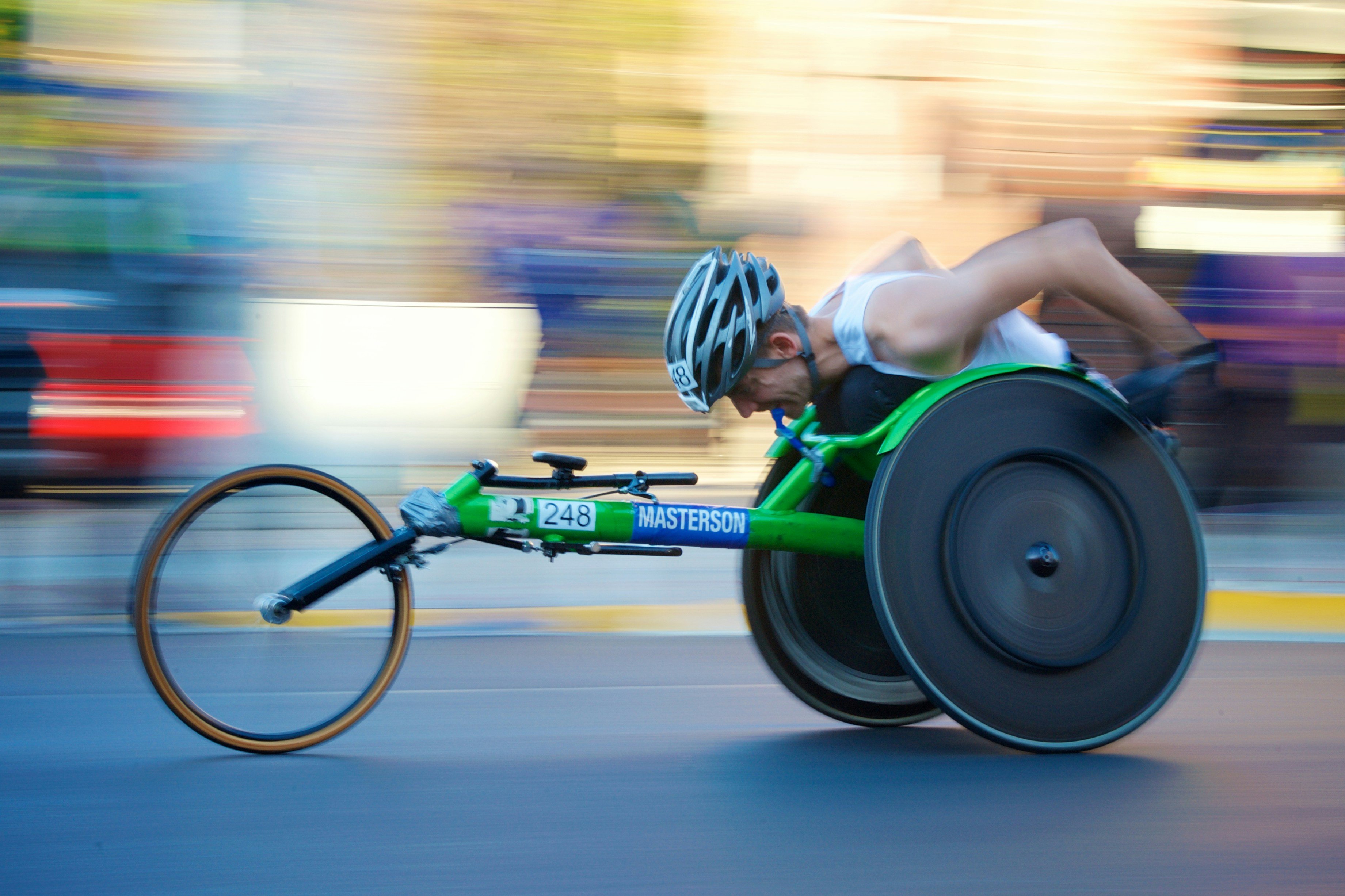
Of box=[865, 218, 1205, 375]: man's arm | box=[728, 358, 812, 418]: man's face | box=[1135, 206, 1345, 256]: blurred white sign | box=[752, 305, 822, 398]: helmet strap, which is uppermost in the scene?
box=[1135, 206, 1345, 256]: blurred white sign

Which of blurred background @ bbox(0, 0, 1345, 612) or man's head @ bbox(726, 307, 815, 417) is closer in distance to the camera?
man's head @ bbox(726, 307, 815, 417)

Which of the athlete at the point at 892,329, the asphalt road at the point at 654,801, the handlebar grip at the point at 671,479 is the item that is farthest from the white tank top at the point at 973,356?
the asphalt road at the point at 654,801

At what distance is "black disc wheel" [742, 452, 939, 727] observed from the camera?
11.8 ft

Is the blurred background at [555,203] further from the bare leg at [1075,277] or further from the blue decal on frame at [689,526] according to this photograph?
the bare leg at [1075,277]

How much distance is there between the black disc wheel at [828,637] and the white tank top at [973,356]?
1.17 ft

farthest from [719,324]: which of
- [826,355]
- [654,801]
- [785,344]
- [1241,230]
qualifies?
[1241,230]

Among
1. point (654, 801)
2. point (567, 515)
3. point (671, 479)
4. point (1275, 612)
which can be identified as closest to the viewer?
point (654, 801)

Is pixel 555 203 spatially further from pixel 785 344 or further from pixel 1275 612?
pixel 785 344

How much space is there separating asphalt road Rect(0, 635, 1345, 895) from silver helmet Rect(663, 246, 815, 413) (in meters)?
0.93

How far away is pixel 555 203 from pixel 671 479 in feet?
16.5

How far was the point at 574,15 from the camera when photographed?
8375mm

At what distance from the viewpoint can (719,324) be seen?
342 cm

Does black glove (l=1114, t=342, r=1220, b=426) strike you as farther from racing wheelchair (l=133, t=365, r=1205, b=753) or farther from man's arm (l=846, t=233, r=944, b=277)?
man's arm (l=846, t=233, r=944, b=277)

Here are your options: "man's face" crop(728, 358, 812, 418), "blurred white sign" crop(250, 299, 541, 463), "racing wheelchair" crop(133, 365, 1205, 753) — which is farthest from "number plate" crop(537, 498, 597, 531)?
"blurred white sign" crop(250, 299, 541, 463)
